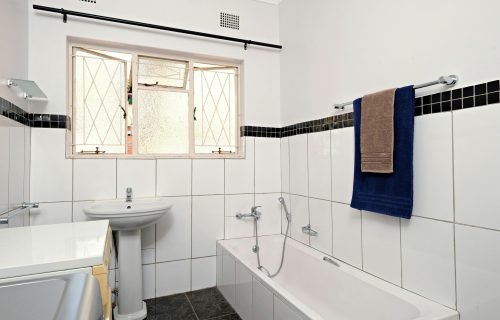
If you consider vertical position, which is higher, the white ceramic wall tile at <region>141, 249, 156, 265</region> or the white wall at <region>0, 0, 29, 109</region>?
the white wall at <region>0, 0, 29, 109</region>

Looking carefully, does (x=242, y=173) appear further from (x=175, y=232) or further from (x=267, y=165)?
(x=175, y=232)

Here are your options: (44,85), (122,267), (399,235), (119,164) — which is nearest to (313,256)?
(399,235)

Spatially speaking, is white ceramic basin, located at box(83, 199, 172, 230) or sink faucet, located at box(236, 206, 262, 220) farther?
sink faucet, located at box(236, 206, 262, 220)

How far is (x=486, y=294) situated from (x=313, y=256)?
1069 mm

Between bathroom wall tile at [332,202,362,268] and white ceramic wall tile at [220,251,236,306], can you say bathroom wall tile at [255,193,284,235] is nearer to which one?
white ceramic wall tile at [220,251,236,306]

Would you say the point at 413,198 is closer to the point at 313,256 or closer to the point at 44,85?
the point at 313,256

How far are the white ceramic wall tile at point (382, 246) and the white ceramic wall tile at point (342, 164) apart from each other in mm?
208

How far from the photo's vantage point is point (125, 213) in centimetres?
180

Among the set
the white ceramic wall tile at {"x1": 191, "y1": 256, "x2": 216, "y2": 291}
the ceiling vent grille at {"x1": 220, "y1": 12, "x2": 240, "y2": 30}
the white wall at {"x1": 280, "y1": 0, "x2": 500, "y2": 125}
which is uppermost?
the ceiling vent grille at {"x1": 220, "y1": 12, "x2": 240, "y2": 30}

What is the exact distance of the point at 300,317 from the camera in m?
1.30

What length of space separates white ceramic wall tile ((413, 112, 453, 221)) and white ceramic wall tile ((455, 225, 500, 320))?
0.12m

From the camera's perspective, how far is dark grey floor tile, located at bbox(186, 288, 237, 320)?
2.06 m

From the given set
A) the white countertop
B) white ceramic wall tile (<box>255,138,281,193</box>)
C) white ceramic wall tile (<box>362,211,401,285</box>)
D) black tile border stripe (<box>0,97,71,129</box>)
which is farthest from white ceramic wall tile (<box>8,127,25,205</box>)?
white ceramic wall tile (<box>362,211,401,285</box>)

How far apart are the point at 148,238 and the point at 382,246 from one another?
170 cm
